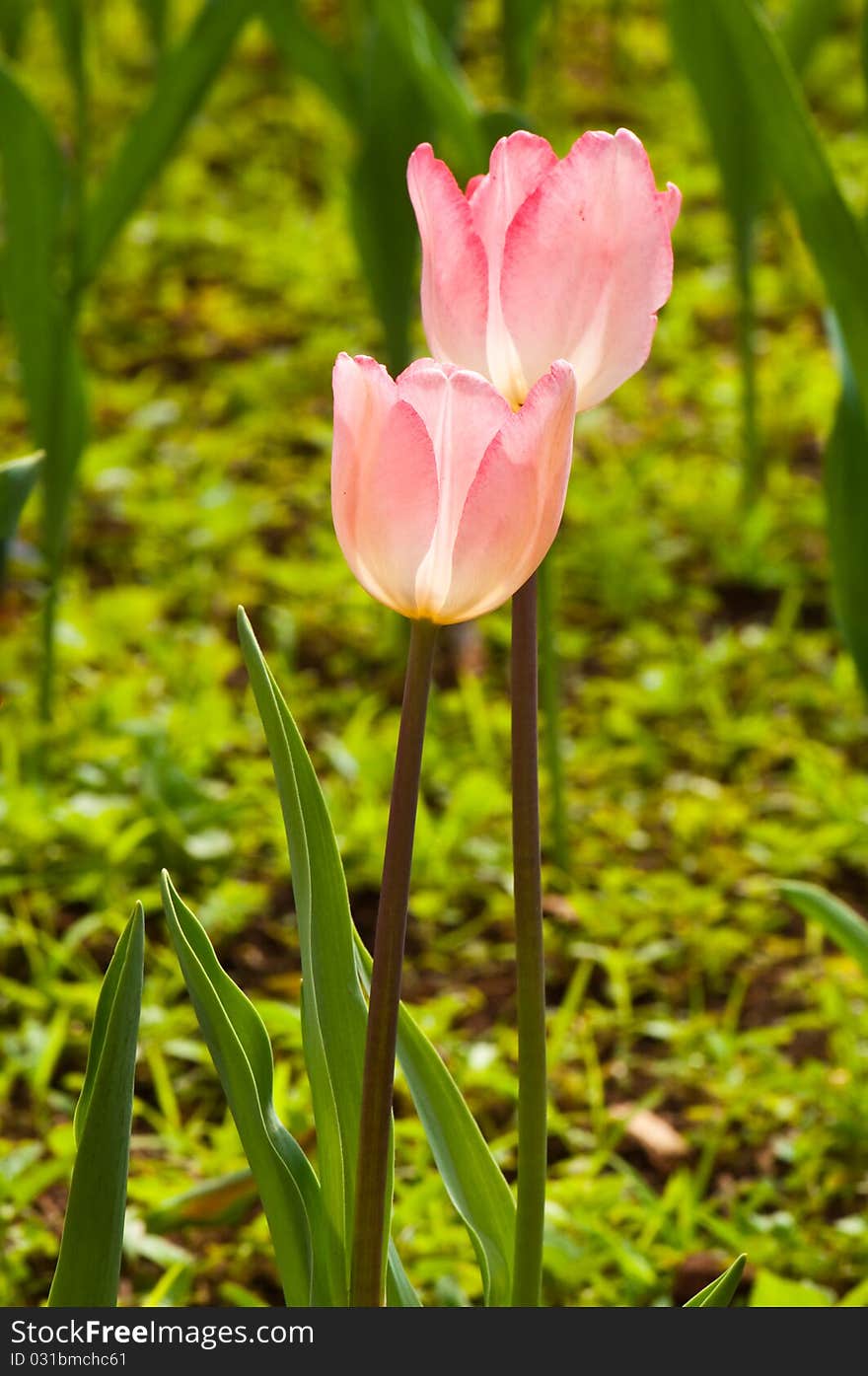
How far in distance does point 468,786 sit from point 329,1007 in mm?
1138

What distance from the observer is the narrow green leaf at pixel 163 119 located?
63.1 inches

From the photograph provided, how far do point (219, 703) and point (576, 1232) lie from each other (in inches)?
37.9

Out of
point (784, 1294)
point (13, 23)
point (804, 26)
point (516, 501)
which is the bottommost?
point (784, 1294)

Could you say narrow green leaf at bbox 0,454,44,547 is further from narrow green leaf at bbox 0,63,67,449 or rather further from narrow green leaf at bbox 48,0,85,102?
narrow green leaf at bbox 48,0,85,102

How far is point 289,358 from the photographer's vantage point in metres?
3.03

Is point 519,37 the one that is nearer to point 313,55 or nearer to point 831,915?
point 313,55

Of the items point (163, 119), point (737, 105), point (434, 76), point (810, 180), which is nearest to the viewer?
point (810, 180)

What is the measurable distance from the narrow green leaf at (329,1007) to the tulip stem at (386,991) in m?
0.05

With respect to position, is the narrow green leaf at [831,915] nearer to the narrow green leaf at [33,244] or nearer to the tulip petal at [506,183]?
the tulip petal at [506,183]

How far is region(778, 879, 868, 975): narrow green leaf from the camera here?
1006 mm

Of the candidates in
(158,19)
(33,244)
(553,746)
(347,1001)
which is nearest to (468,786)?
(553,746)

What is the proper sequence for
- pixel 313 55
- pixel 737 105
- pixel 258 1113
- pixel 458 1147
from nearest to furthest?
pixel 258 1113, pixel 458 1147, pixel 313 55, pixel 737 105

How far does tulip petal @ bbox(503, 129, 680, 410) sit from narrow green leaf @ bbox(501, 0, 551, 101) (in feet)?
3.90

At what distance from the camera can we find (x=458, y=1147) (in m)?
0.81
